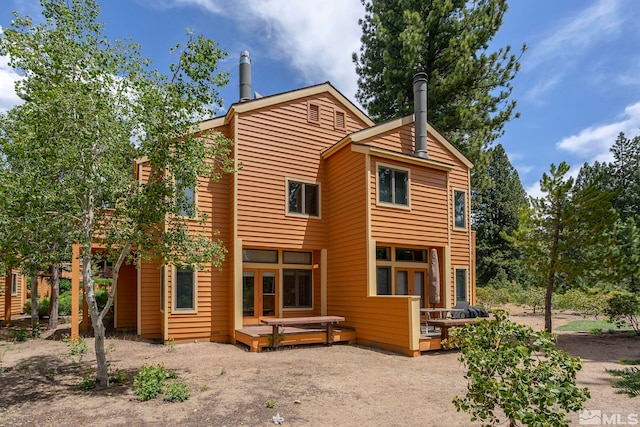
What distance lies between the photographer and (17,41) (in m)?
6.14

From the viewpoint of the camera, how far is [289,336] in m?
10.6

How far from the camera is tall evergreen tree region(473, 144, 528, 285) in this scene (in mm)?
36287

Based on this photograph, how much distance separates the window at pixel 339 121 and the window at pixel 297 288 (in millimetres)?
5102

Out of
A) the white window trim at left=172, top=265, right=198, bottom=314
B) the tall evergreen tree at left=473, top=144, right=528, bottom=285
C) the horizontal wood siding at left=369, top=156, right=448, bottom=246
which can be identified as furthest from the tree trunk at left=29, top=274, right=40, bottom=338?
the tall evergreen tree at left=473, top=144, right=528, bottom=285

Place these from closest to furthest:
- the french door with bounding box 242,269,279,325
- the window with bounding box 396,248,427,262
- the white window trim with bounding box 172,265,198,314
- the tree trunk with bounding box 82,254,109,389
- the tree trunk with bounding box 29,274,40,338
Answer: the tree trunk with bounding box 82,254,109,389 → the white window trim with bounding box 172,265,198,314 → the french door with bounding box 242,269,279,325 → the tree trunk with bounding box 29,274,40,338 → the window with bounding box 396,248,427,262

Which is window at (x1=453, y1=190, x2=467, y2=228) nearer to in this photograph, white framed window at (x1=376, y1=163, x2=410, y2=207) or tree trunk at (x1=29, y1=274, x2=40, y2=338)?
white framed window at (x1=376, y1=163, x2=410, y2=207)

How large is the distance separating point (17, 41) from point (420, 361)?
31.5ft

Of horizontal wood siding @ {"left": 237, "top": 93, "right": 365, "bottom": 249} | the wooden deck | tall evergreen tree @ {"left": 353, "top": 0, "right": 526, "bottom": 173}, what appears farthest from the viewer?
tall evergreen tree @ {"left": 353, "top": 0, "right": 526, "bottom": 173}

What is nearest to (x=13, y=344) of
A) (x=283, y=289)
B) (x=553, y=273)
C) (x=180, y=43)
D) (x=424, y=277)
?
(x=283, y=289)

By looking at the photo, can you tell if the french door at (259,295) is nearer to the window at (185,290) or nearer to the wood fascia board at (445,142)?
the window at (185,290)

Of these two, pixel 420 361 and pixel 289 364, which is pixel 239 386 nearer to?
pixel 289 364

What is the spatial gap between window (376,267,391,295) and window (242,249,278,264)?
3.25 meters

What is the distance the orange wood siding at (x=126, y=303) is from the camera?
13.8m

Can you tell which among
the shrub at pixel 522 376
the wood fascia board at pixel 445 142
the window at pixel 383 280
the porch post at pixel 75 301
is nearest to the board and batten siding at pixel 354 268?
the window at pixel 383 280
